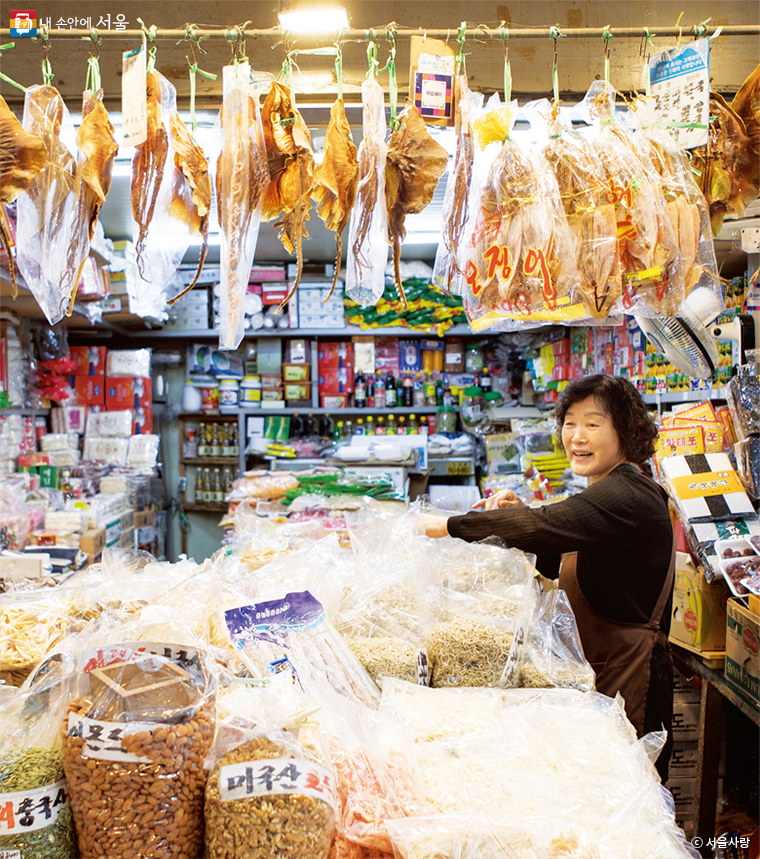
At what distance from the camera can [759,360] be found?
7.94 ft

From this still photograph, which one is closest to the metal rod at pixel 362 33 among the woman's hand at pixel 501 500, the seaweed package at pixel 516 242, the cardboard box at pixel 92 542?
the seaweed package at pixel 516 242

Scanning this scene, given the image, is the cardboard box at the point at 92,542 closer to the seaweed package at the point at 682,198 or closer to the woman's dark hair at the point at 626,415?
the woman's dark hair at the point at 626,415

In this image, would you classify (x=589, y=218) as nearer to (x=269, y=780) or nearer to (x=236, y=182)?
(x=236, y=182)

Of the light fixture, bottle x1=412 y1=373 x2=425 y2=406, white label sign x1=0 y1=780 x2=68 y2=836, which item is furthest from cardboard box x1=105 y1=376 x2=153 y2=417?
white label sign x1=0 y1=780 x2=68 y2=836

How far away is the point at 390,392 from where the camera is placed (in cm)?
590

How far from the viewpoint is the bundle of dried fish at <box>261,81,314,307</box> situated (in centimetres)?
160

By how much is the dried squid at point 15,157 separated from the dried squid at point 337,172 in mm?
655

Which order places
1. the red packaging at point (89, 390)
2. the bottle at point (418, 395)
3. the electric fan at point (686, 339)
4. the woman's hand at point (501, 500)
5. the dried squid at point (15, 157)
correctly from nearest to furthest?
1. the dried squid at point (15, 157)
2. the electric fan at point (686, 339)
3. the woman's hand at point (501, 500)
4. the red packaging at point (89, 390)
5. the bottle at point (418, 395)

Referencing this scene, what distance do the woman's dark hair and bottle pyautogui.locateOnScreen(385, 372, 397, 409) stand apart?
380 centimetres

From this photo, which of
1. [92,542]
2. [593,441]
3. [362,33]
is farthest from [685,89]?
[92,542]

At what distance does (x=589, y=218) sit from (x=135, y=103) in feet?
3.76

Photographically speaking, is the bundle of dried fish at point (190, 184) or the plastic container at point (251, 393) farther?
the plastic container at point (251, 393)

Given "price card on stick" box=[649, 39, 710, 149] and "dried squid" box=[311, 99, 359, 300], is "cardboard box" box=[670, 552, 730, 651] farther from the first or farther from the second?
"dried squid" box=[311, 99, 359, 300]

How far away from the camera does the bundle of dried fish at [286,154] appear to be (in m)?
1.60
